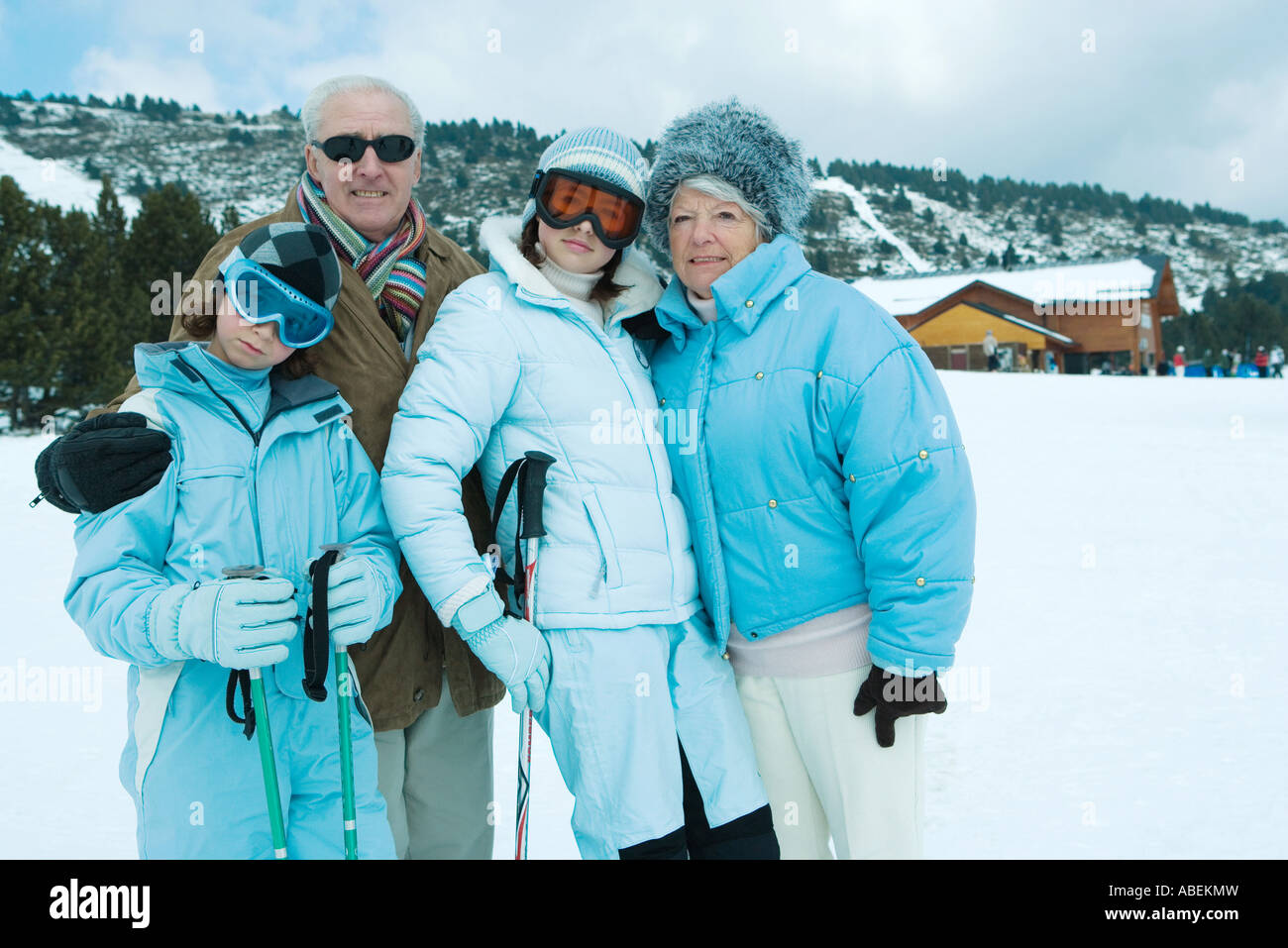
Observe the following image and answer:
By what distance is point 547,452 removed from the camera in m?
2.15

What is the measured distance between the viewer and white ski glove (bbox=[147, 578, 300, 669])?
1.75 metres

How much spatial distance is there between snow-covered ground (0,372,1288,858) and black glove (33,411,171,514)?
2192 millimetres

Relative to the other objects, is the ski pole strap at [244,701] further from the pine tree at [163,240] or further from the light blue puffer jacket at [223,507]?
the pine tree at [163,240]

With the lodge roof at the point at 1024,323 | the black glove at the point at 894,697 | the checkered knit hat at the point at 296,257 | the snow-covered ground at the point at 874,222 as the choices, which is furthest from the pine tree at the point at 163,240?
the snow-covered ground at the point at 874,222

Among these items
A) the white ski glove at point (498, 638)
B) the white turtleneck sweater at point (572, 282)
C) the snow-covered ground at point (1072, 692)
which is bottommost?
the snow-covered ground at point (1072, 692)

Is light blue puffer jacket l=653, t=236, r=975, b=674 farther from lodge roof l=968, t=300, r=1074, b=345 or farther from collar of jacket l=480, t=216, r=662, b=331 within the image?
lodge roof l=968, t=300, r=1074, b=345

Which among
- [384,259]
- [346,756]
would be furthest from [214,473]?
[384,259]

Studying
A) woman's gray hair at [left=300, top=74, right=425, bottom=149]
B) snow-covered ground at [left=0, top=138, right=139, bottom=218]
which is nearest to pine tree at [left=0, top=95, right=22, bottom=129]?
snow-covered ground at [left=0, top=138, right=139, bottom=218]

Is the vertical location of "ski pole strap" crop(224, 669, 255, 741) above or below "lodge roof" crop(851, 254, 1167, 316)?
below

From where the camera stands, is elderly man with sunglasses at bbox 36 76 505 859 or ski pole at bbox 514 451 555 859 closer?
ski pole at bbox 514 451 555 859

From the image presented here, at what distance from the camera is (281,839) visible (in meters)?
1.90

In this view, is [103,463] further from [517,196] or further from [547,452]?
[517,196]

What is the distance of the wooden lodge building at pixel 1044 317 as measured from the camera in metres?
38.0

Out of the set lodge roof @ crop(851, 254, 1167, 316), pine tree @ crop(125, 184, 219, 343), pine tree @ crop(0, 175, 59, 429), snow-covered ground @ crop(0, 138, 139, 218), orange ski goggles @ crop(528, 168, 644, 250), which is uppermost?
snow-covered ground @ crop(0, 138, 139, 218)
